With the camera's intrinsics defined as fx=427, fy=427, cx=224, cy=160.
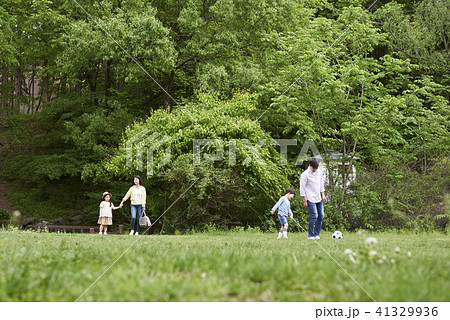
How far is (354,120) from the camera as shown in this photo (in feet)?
60.5

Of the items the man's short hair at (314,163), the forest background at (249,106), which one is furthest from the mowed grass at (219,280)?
the forest background at (249,106)

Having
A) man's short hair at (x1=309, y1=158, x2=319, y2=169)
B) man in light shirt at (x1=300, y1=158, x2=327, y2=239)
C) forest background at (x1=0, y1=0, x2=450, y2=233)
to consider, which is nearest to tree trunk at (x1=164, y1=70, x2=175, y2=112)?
forest background at (x1=0, y1=0, x2=450, y2=233)

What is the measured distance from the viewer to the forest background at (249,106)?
17.1 metres

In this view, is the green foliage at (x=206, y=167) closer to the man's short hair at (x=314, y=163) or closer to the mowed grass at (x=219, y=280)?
the man's short hair at (x=314, y=163)

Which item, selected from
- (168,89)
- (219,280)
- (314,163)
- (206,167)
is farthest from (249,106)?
(219,280)

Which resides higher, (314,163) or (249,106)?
(249,106)

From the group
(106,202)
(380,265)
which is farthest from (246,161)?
(380,265)

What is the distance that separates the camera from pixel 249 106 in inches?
718

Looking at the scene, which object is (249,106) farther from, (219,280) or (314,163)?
(219,280)

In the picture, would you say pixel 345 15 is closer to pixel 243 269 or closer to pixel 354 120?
pixel 354 120


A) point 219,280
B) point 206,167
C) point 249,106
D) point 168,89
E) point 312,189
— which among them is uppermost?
point 168,89

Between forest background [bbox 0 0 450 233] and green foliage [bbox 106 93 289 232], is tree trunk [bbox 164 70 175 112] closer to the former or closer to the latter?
forest background [bbox 0 0 450 233]

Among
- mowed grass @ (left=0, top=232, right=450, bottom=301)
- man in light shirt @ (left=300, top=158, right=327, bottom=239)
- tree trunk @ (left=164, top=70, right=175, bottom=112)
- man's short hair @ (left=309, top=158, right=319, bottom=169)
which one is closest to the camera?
mowed grass @ (left=0, top=232, right=450, bottom=301)

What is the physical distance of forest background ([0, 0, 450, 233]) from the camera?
A: 1714 centimetres
